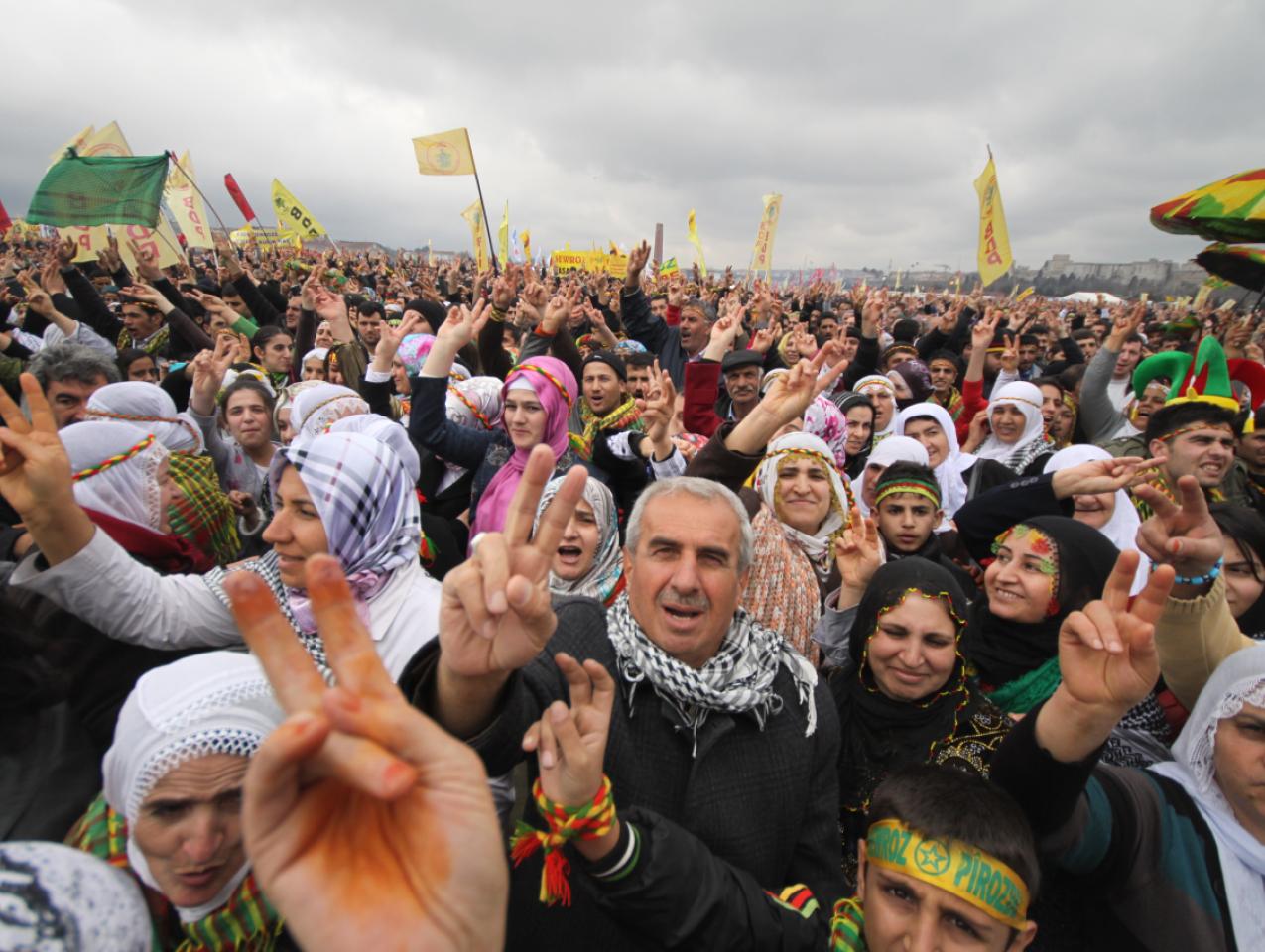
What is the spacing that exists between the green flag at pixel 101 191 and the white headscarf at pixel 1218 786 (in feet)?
32.2

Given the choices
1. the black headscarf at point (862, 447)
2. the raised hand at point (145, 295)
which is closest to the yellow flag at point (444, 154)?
the raised hand at point (145, 295)

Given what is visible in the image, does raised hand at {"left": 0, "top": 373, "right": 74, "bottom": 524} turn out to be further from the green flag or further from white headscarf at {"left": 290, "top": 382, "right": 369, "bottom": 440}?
the green flag

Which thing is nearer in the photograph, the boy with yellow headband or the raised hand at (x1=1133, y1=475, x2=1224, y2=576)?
the boy with yellow headband

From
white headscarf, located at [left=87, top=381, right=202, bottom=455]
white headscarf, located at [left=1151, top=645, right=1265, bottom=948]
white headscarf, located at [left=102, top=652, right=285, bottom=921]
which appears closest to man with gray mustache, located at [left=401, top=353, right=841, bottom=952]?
white headscarf, located at [left=102, top=652, right=285, bottom=921]

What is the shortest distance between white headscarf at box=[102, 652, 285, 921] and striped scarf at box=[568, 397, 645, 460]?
2.93 meters

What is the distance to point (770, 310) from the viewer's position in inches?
308

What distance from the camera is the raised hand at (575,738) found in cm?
110

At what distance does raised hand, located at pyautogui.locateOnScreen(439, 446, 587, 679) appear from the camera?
1.15 m

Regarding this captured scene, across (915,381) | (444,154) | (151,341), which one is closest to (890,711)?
(915,381)

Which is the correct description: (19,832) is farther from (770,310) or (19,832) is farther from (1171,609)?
(770,310)

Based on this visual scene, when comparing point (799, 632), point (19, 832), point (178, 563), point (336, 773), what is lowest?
point (799, 632)

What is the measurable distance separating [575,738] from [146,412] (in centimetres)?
298

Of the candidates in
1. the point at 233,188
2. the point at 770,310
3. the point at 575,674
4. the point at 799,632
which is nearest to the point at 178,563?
the point at 575,674

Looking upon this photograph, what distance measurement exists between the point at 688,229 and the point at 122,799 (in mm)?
14807
